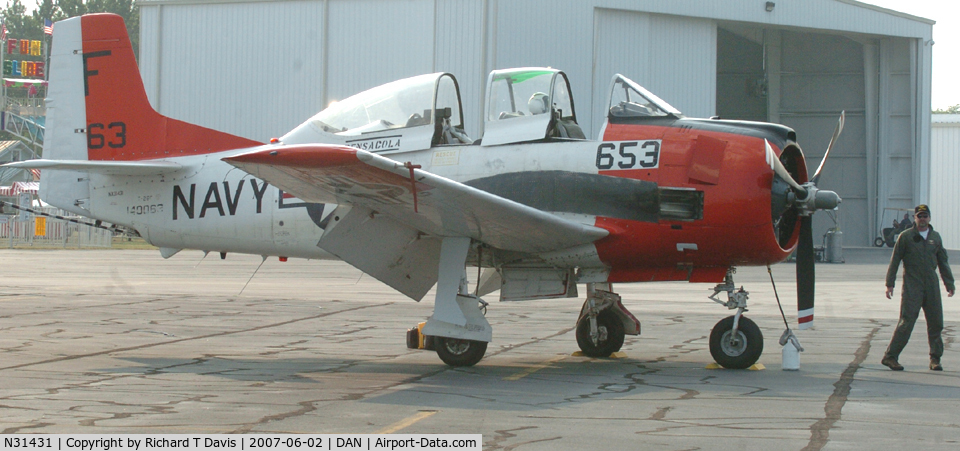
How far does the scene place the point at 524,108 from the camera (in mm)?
9234

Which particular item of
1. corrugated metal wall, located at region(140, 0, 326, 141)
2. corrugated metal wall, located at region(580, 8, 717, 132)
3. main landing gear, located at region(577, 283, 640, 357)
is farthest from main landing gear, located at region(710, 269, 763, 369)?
corrugated metal wall, located at region(140, 0, 326, 141)

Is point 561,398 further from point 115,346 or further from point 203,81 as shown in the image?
point 203,81

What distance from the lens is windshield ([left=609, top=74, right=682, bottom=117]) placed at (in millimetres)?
8961

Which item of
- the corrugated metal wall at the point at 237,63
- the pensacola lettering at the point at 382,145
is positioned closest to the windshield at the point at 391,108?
the pensacola lettering at the point at 382,145

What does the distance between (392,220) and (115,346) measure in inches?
153

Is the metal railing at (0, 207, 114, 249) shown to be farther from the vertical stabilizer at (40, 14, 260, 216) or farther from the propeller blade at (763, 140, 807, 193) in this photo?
the propeller blade at (763, 140, 807, 193)

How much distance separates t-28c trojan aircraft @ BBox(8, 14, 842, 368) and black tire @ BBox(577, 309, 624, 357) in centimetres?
2

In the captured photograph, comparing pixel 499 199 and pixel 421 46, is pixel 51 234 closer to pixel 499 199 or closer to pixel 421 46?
pixel 421 46

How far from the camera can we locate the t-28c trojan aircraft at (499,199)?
324 inches

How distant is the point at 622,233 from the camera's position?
8.64m

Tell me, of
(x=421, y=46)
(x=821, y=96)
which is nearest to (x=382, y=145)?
(x=421, y=46)

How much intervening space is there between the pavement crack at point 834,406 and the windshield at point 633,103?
116 inches

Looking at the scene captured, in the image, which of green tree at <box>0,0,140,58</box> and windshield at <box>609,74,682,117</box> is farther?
green tree at <box>0,0,140,58</box>

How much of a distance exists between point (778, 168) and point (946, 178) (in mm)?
51775
